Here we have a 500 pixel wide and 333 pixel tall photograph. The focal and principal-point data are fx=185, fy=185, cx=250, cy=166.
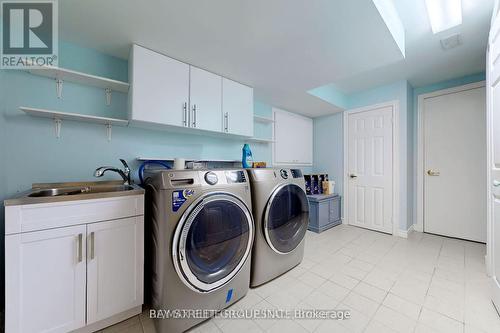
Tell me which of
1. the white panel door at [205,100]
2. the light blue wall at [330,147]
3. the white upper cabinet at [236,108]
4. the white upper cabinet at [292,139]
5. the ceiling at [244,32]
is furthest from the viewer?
the light blue wall at [330,147]

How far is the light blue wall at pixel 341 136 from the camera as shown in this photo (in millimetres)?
2662

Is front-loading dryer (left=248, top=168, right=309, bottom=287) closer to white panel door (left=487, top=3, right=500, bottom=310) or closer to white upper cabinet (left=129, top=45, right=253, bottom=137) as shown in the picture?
white upper cabinet (left=129, top=45, right=253, bottom=137)

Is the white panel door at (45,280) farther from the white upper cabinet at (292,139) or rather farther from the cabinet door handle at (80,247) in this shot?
the white upper cabinet at (292,139)

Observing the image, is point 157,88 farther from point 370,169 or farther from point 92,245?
point 370,169

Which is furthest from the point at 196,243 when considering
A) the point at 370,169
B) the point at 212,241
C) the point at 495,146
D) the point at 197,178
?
the point at 370,169

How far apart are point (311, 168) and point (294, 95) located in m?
1.68

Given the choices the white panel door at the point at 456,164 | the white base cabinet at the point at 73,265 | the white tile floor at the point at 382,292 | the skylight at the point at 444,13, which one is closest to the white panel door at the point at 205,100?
the white base cabinet at the point at 73,265

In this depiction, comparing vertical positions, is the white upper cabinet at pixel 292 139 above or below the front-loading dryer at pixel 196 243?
above

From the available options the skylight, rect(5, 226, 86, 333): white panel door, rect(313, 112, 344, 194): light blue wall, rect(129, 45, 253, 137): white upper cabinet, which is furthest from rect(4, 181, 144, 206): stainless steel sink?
rect(313, 112, 344, 194): light blue wall

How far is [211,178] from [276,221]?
75 cm

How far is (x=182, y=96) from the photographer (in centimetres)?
171

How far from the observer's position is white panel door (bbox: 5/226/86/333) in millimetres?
907

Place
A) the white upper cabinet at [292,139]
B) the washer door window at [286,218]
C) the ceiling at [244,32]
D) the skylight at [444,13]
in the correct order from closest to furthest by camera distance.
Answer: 1. the ceiling at [244,32]
2. the skylight at [444,13]
3. the washer door window at [286,218]
4. the white upper cabinet at [292,139]

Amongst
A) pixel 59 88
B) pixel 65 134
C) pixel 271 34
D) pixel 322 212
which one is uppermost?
pixel 271 34
